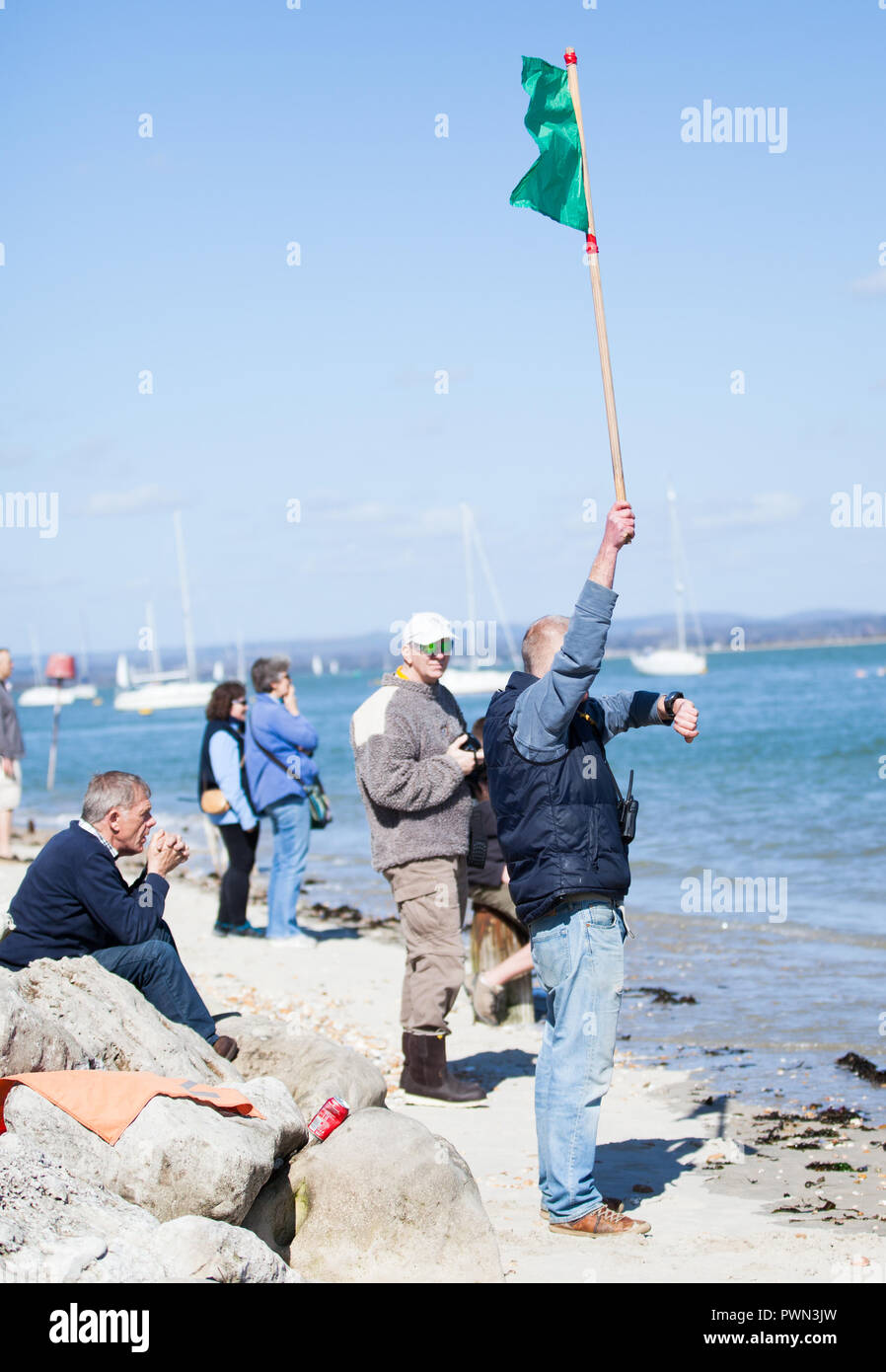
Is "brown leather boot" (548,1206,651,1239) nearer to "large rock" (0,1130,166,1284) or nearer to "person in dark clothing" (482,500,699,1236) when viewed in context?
"person in dark clothing" (482,500,699,1236)

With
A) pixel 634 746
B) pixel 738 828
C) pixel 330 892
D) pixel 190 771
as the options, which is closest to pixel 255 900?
pixel 330 892

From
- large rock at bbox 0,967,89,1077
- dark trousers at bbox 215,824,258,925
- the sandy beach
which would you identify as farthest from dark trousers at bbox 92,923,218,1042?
dark trousers at bbox 215,824,258,925

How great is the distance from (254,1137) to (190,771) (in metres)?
35.4

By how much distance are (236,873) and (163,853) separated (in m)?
5.71

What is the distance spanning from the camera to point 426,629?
654cm

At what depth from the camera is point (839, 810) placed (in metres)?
21.7

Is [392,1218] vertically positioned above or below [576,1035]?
below

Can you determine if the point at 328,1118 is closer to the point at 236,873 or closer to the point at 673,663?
the point at 236,873

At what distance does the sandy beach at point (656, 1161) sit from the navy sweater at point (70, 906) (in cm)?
108

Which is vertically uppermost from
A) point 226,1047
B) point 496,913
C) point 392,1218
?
point 226,1047

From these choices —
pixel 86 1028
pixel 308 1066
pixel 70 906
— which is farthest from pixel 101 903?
pixel 308 1066

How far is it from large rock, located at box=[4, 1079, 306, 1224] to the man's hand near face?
1.46m

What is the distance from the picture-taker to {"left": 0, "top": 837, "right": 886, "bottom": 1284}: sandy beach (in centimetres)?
472

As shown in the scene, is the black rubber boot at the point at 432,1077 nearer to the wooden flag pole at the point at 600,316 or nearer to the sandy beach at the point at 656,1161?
the sandy beach at the point at 656,1161
